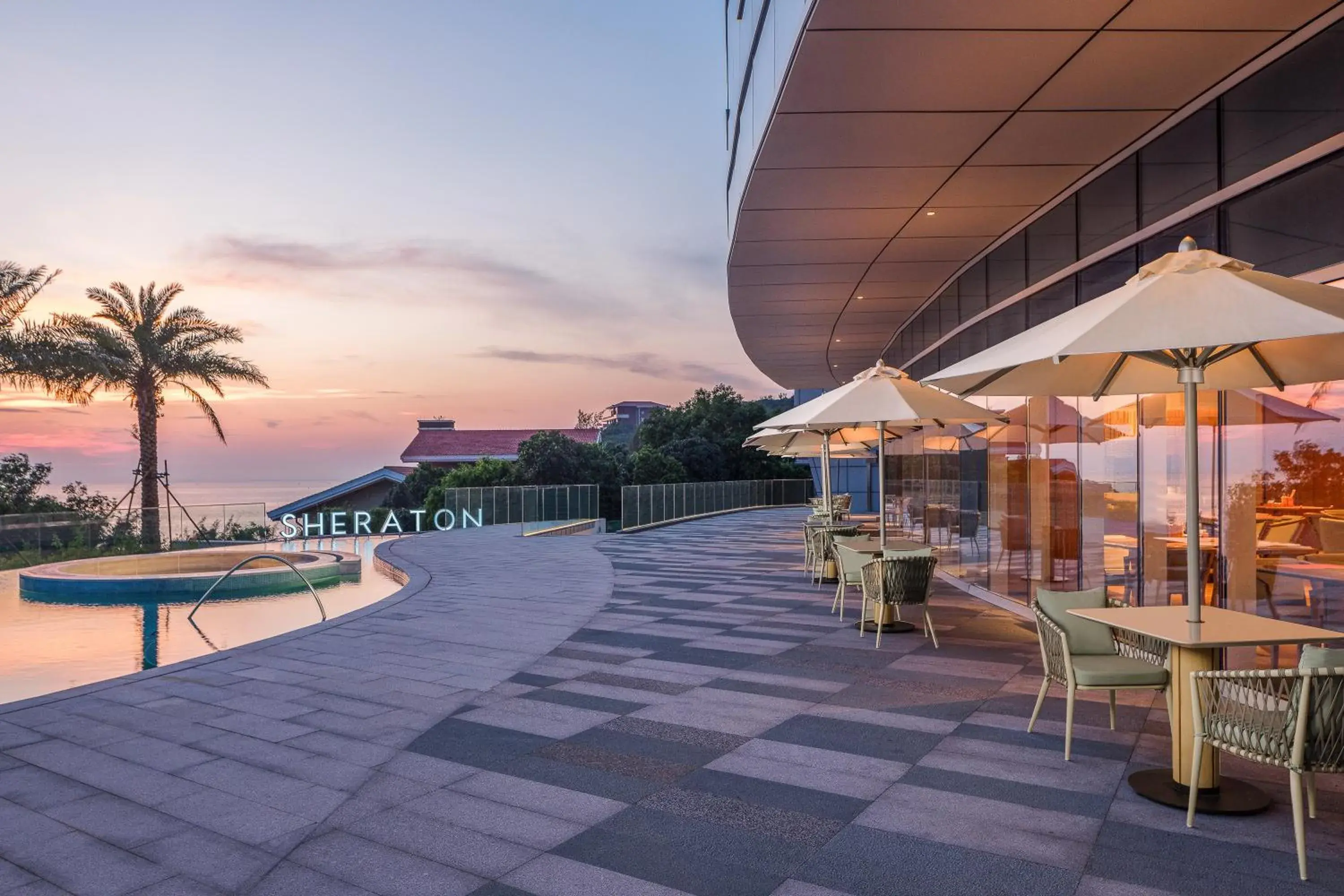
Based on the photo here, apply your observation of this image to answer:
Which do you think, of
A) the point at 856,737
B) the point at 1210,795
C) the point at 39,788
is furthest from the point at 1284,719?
the point at 39,788

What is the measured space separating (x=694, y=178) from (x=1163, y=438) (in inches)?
916

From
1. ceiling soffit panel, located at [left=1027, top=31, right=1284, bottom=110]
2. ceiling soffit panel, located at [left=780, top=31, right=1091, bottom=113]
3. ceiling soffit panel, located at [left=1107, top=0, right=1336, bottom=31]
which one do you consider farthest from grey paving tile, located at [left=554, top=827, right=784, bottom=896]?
ceiling soffit panel, located at [left=1027, top=31, right=1284, bottom=110]

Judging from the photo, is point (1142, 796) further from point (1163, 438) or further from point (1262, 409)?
point (1163, 438)

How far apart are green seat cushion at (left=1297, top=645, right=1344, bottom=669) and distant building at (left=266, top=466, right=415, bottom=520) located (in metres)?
37.9

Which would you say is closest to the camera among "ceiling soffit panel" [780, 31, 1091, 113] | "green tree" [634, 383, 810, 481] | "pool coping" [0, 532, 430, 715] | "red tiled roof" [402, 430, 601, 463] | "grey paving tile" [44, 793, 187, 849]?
"grey paving tile" [44, 793, 187, 849]

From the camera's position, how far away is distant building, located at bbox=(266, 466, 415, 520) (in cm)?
4056

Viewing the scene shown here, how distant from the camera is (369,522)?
2783 centimetres

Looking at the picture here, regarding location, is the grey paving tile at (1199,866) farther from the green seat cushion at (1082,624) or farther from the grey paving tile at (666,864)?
the green seat cushion at (1082,624)

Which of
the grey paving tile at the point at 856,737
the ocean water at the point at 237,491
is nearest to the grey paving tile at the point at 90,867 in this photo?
the grey paving tile at the point at 856,737

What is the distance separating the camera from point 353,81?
18.4 metres

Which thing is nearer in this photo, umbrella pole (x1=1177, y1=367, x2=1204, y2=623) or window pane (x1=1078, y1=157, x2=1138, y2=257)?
umbrella pole (x1=1177, y1=367, x2=1204, y2=623)

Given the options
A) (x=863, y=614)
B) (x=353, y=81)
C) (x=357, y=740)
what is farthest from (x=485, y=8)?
(x=357, y=740)

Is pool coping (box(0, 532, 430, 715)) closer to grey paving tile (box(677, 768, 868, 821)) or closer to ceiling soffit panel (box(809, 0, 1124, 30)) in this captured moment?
grey paving tile (box(677, 768, 868, 821))

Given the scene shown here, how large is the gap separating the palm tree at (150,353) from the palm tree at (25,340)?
927 mm
